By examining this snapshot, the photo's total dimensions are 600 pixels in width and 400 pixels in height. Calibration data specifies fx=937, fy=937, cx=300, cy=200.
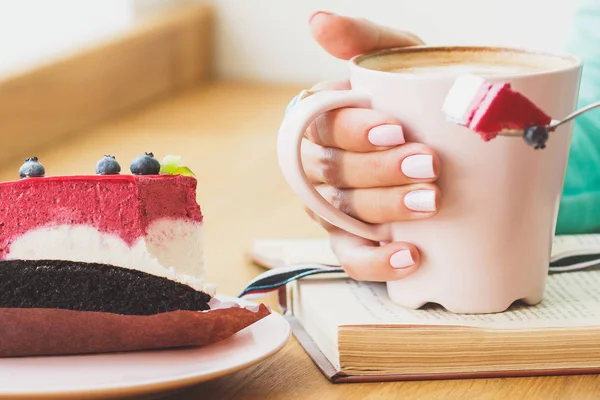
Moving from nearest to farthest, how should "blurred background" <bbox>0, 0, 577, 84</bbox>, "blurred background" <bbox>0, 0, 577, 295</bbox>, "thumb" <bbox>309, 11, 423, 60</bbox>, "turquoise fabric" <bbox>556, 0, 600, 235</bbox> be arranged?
"thumb" <bbox>309, 11, 423, 60</bbox>
"turquoise fabric" <bbox>556, 0, 600, 235</bbox>
"blurred background" <bbox>0, 0, 577, 295</bbox>
"blurred background" <bbox>0, 0, 577, 84</bbox>

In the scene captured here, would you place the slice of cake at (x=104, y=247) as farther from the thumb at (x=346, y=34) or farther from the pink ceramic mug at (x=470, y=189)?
the thumb at (x=346, y=34)

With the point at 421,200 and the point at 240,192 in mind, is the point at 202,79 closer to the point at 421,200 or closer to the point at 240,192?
the point at 240,192

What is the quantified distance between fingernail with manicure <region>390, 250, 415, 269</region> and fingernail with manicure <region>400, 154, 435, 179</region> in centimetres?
5

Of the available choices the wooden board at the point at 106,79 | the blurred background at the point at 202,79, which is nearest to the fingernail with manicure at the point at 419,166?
the blurred background at the point at 202,79

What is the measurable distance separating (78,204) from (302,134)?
Result: 0.15 m

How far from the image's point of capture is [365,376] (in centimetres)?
58

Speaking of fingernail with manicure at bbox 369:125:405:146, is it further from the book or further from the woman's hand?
the book

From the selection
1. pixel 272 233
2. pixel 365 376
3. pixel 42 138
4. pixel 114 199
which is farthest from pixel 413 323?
pixel 42 138

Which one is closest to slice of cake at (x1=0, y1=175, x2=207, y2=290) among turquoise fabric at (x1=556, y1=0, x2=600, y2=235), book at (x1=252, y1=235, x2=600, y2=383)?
book at (x1=252, y1=235, x2=600, y2=383)

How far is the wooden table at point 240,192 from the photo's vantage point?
1.86 feet

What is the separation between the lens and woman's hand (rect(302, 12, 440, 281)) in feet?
2.01

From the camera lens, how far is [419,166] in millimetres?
601

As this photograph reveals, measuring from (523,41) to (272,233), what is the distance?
1.47 metres

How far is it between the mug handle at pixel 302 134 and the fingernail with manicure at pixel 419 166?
5 centimetres
